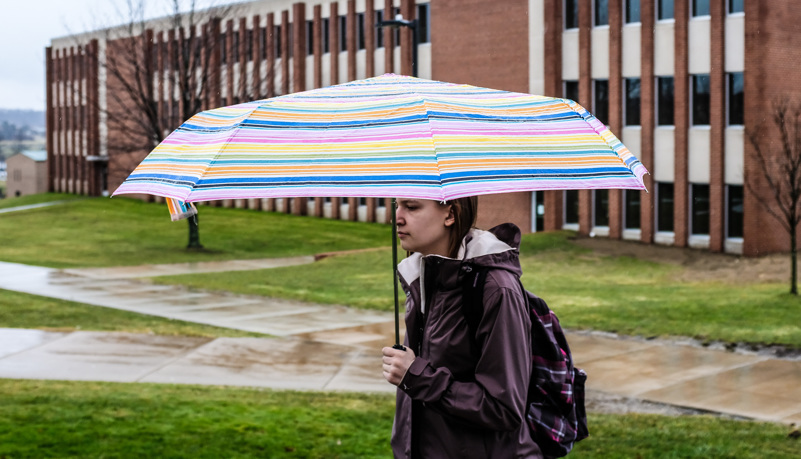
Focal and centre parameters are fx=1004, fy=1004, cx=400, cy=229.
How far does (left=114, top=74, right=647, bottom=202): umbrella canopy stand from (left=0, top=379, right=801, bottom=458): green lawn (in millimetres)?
3957

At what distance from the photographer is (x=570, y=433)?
3.57 meters

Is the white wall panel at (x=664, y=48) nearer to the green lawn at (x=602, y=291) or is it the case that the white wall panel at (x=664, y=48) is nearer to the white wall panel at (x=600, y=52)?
the white wall panel at (x=600, y=52)

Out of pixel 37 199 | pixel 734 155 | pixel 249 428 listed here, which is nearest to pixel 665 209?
pixel 734 155

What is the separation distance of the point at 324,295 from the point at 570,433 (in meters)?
16.9

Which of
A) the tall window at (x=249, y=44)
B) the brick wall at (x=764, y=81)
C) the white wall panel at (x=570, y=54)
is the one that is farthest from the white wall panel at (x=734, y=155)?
the tall window at (x=249, y=44)

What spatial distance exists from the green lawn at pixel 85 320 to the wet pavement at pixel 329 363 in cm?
58

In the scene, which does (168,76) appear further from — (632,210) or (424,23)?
(632,210)

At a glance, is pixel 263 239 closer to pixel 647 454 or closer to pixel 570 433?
pixel 647 454

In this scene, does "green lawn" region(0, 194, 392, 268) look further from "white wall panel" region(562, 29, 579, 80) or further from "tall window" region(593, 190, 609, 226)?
"white wall panel" region(562, 29, 579, 80)

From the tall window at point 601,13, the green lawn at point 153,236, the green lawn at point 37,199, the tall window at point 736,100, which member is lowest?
the green lawn at point 153,236

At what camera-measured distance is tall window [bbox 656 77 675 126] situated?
101 feet

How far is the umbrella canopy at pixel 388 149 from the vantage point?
3275mm

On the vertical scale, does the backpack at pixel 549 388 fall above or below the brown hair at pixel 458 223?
below

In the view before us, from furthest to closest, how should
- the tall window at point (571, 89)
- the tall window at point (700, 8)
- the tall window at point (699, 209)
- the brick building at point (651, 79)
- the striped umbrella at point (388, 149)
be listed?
1. the tall window at point (571, 89)
2. the tall window at point (699, 209)
3. the tall window at point (700, 8)
4. the brick building at point (651, 79)
5. the striped umbrella at point (388, 149)
